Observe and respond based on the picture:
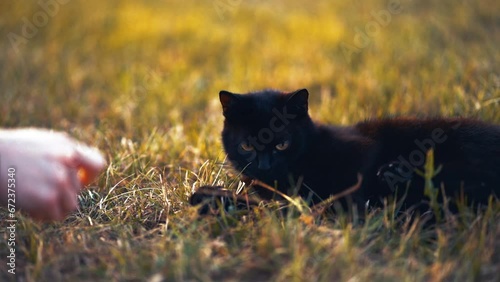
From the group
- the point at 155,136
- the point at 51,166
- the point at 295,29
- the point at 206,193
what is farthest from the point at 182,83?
the point at 51,166

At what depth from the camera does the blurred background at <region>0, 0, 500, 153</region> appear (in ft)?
15.5

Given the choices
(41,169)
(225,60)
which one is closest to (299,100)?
(41,169)

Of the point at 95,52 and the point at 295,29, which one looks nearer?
the point at 95,52

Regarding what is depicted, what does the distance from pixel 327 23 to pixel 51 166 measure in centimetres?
685

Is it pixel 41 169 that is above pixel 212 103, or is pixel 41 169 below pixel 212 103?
below

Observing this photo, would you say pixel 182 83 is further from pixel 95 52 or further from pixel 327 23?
pixel 327 23

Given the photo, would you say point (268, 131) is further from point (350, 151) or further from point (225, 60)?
point (225, 60)

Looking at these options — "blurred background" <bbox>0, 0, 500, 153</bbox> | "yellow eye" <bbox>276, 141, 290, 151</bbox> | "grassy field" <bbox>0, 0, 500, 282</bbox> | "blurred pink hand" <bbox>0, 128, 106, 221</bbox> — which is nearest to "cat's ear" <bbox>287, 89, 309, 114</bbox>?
"yellow eye" <bbox>276, 141, 290, 151</bbox>

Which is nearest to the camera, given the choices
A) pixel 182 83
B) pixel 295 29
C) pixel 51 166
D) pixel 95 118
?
pixel 51 166

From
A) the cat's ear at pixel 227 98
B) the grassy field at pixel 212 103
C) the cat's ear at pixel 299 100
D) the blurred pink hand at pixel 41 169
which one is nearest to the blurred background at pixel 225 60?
the grassy field at pixel 212 103

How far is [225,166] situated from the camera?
10.4ft

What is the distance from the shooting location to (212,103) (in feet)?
17.5

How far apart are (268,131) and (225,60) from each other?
13.5 feet

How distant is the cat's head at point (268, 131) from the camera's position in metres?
2.89
